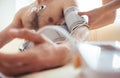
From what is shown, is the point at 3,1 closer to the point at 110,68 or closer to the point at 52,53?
the point at 52,53

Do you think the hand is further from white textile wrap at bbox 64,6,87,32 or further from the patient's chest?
the patient's chest

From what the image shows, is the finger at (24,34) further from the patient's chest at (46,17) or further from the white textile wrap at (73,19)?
the patient's chest at (46,17)

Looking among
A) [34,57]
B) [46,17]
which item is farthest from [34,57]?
[46,17]

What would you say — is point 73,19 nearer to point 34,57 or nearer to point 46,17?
point 46,17

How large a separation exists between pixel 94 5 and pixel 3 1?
33.4 inches

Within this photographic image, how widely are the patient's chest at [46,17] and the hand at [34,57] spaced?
0.54m

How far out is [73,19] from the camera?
0.86 m

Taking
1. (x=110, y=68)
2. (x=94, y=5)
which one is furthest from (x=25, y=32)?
(x=94, y=5)

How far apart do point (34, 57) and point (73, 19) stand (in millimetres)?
508

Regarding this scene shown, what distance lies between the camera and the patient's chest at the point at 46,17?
99 centimetres

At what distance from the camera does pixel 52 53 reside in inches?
16.3

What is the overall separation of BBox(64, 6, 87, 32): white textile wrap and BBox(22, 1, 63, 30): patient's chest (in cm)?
6

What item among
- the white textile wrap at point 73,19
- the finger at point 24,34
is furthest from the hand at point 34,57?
the white textile wrap at point 73,19

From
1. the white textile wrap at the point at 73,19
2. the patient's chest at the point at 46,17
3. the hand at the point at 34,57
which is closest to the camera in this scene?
the hand at the point at 34,57
